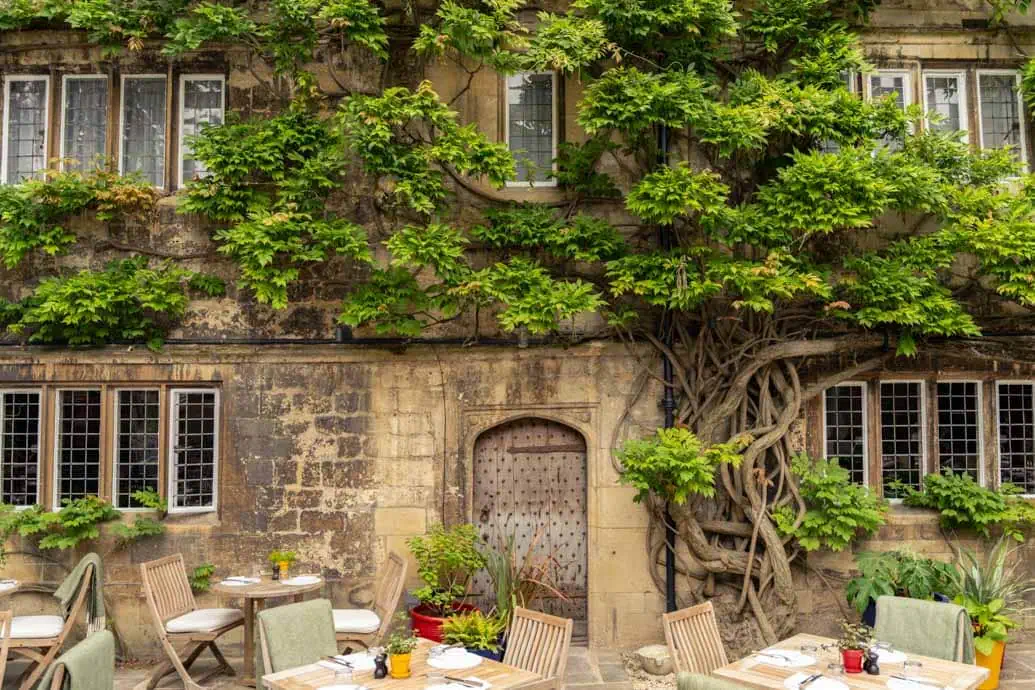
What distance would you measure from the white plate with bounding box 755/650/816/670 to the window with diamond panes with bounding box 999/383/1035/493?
15.8 feet

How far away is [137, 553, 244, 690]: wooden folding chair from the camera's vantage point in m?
7.23

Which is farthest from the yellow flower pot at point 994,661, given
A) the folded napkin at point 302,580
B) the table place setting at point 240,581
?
the table place setting at point 240,581

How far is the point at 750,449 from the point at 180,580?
5451 millimetres

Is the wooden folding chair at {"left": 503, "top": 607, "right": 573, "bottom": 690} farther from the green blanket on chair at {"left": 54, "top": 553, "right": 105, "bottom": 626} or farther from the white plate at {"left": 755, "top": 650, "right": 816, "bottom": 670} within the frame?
the green blanket on chair at {"left": 54, "top": 553, "right": 105, "bottom": 626}

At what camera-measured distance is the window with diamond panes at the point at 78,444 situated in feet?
29.0

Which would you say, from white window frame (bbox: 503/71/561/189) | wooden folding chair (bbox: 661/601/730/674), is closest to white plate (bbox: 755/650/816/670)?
wooden folding chair (bbox: 661/601/730/674)

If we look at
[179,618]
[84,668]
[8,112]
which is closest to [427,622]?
[179,618]

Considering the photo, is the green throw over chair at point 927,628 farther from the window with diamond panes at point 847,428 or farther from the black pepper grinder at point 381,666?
the black pepper grinder at point 381,666

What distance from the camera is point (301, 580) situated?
780 centimetres

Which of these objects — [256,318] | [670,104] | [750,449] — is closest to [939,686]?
[750,449]

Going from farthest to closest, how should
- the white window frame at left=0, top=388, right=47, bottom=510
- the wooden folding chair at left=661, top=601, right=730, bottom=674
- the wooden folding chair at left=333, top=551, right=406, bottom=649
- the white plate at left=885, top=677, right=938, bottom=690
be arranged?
the white window frame at left=0, top=388, right=47, bottom=510 < the wooden folding chair at left=333, top=551, right=406, bottom=649 < the wooden folding chair at left=661, top=601, right=730, bottom=674 < the white plate at left=885, top=677, right=938, bottom=690

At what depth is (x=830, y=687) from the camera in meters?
4.86

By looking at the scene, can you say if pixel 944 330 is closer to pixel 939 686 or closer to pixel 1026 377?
pixel 1026 377

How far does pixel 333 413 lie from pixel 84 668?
4.46 metres
